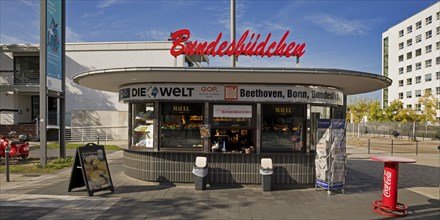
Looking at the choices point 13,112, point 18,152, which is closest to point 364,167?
point 18,152

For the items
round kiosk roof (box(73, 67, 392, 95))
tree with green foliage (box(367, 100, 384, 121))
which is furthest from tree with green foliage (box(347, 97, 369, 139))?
round kiosk roof (box(73, 67, 392, 95))

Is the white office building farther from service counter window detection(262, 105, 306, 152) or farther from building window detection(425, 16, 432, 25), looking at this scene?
service counter window detection(262, 105, 306, 152)

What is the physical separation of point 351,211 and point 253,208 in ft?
7.35

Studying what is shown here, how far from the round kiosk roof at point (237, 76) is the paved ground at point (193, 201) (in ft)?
10.3

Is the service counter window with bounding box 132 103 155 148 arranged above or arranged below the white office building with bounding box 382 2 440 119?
below

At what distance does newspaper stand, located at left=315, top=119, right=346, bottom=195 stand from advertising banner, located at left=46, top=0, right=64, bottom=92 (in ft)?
35.7

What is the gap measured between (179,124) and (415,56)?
61.7 m

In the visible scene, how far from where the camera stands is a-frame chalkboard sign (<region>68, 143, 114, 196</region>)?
7.22 meters

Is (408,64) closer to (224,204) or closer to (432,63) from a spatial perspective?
(432,63)

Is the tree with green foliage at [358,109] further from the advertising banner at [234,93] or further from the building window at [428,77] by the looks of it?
the advertising banner at [234,93]

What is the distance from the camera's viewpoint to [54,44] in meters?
12.0

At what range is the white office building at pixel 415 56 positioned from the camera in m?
49.0

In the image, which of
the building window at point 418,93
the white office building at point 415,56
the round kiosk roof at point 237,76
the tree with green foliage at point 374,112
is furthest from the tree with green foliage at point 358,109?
the round kiosk roof at point 237,76

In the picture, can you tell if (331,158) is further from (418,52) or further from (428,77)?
(418,52)
